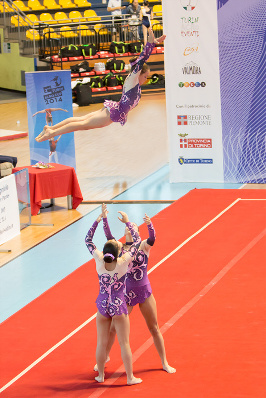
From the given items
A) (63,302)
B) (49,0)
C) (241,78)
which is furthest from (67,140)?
(49,0)

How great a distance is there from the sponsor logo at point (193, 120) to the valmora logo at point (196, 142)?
286mm

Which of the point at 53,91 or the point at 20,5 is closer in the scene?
the point at 53,91

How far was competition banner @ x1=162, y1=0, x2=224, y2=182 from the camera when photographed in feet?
45.2

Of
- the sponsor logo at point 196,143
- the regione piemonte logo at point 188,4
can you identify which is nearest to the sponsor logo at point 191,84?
the sponsor logo at point 196,143

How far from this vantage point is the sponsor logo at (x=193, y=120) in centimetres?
1403

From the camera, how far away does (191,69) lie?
45.7ft

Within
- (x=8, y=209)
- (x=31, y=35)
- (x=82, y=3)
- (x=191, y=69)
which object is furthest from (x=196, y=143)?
(x=82, y=3)

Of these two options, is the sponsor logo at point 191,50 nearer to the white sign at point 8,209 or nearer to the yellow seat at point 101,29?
the white sign at point 8,209

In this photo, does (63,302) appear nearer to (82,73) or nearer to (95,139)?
(95,139)

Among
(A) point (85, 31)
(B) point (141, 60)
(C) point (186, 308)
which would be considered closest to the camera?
(B) point (141, 60)

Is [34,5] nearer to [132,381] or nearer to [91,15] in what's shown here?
[91,15]

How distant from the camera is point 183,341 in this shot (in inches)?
293

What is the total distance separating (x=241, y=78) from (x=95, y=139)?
5.83 metres

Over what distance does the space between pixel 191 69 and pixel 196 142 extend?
53.2 inches
